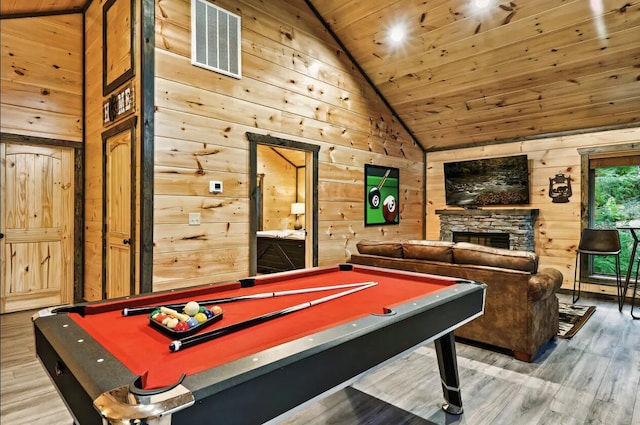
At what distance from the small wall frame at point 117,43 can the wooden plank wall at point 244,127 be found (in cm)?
32

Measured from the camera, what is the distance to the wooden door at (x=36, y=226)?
422cm

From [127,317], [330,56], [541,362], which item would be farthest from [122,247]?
[541,362]

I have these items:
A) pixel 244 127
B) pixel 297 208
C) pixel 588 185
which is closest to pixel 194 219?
pixel 244 127

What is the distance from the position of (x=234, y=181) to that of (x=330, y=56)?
94.3 inches

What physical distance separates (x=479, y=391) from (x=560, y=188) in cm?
411

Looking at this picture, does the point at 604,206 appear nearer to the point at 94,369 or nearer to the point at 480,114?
the point at 480,114

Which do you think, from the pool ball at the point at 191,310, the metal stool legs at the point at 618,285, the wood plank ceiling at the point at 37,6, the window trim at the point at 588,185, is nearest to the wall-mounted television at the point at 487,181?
the window trim at the point at 588,185

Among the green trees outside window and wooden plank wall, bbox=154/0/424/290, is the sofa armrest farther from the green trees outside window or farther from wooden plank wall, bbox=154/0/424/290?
the green trees outside window

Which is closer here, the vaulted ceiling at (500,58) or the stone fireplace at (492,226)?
the vaulted ceiling at (500,58)

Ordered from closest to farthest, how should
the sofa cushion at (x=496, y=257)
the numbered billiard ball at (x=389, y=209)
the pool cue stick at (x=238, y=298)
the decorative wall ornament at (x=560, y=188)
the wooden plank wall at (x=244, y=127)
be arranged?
the pool cue stick at (x=238, y=298) < the sofa cushion at (x=496, y=257) < the wooden plank wall at (x=244, y=127) < the decorative wall ornament at (x=560, y=188) < the numbered billiard ball at (x=389, y=209)

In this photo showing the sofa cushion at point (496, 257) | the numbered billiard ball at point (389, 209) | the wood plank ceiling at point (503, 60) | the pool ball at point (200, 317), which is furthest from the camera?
the numbered billiard ball at point (389, 209)

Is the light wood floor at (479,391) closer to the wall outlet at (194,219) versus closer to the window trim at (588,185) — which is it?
the wall outlet at (194,219)

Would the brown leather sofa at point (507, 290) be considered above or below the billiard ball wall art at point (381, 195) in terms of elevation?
below

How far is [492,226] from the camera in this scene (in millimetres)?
5801
